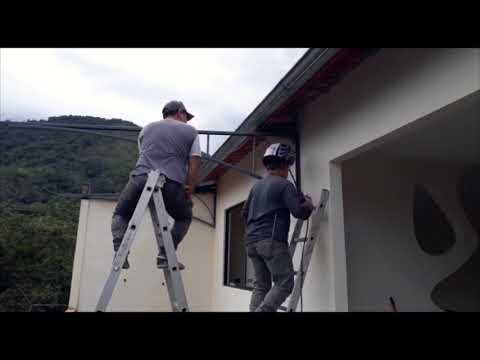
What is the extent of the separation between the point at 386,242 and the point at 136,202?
2360 mm

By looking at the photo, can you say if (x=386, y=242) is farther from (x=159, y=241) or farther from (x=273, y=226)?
(x=159, y=241)

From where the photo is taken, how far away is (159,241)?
92.2 inches

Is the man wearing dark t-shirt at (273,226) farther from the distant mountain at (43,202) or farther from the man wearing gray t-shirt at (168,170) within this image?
the distant mountain at (43,202)

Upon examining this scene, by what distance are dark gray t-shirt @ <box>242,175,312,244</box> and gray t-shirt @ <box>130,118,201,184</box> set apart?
0.64 m

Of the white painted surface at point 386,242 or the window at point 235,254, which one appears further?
the window at point 235,254

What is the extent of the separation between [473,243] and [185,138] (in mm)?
3376

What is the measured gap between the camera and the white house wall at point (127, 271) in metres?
6.32

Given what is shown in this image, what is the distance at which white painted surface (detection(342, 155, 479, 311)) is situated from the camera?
3430 mm

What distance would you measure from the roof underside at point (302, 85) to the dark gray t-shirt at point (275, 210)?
72 cm

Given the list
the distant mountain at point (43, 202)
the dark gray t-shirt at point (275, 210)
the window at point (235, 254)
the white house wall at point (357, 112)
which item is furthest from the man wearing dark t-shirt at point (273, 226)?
the distant mountain at point (43, 202)

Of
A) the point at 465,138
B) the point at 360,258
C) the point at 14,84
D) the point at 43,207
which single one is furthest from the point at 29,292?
the point at 465,138
